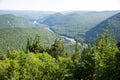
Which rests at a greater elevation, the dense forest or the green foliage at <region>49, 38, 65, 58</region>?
the dense forest

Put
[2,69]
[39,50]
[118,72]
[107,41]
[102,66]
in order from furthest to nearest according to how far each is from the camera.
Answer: [39,50] < [2,69] < [107,41] < [102,66] < [118,72]

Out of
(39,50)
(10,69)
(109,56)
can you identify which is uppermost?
(109,56)

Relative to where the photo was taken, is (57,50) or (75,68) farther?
(57,50)

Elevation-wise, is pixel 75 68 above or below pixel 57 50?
above

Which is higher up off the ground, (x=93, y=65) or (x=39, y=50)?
(x=93, y=65)

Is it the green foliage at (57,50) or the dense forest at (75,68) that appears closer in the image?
the dense forest at (75,68)

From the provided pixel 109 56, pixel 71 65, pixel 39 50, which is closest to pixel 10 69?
pixel 71 65

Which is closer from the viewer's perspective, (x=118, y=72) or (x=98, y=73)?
(x=118, y=72)

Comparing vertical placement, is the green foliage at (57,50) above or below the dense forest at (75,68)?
below

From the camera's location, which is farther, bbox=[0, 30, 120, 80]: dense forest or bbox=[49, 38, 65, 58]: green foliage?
bbox=[49, 38, 65, 58]: green foliage

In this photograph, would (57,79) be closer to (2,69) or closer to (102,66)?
(102,66)

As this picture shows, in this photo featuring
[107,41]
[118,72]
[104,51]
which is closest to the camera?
[118,72]
